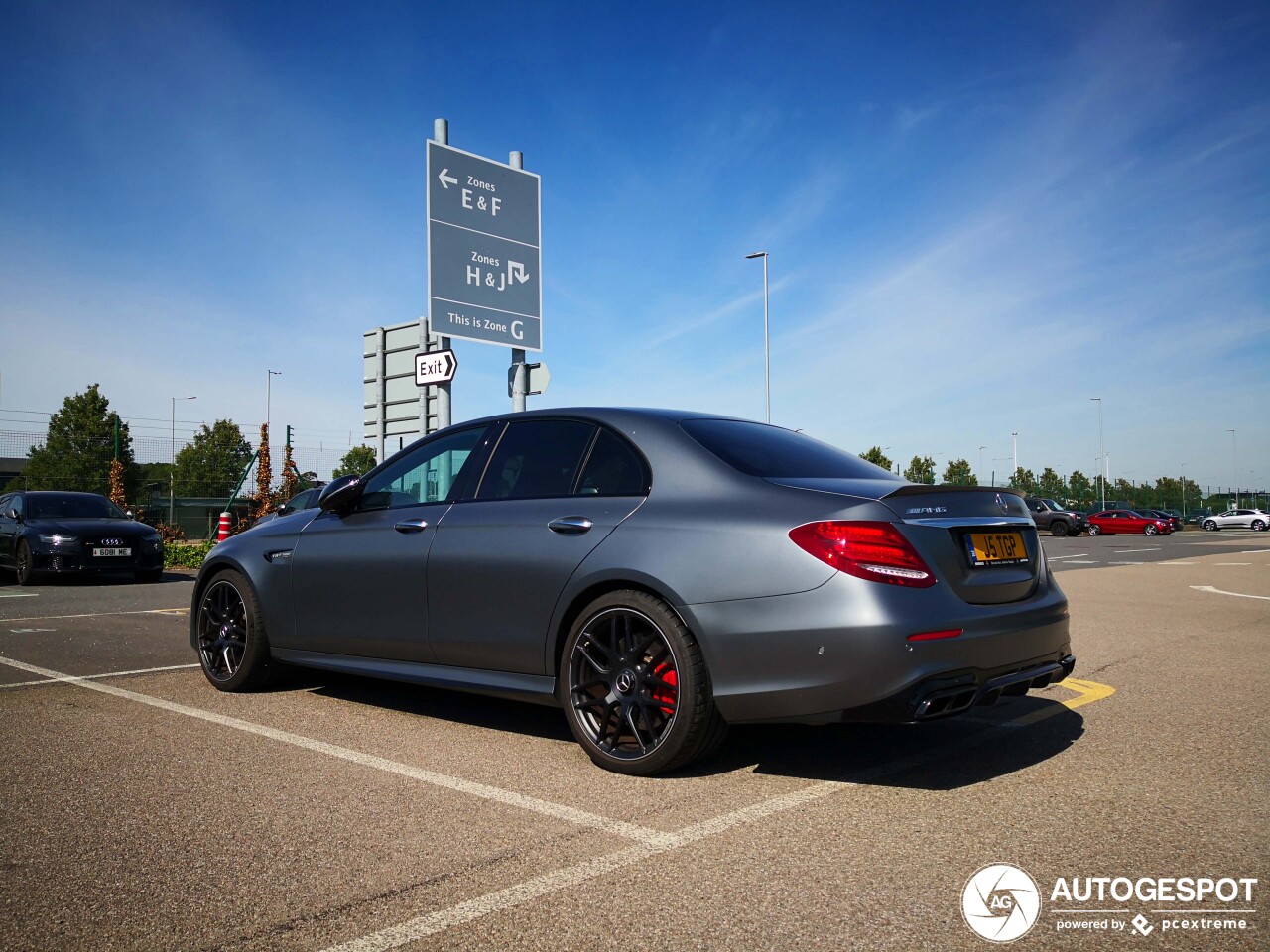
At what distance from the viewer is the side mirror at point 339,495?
5.15 m

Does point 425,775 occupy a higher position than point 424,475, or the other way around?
point 424,475

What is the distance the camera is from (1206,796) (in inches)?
137

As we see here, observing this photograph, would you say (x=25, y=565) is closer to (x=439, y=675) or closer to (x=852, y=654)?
(x=439, y=675)

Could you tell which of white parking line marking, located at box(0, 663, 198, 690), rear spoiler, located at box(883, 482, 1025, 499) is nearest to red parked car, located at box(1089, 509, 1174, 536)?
white parking line marking, located at box(0, 663, 198, 690)

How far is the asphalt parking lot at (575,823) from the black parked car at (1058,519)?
3952 centimetres

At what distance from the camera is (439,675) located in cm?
454

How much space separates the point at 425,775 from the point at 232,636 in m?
2.37

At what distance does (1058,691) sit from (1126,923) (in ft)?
11.0

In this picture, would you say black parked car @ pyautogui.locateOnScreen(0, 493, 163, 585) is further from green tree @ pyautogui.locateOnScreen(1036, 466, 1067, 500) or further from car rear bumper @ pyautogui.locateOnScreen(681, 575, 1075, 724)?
green tree @ pyautogui.locateOnScreen(1036, 466, 1067, 500)

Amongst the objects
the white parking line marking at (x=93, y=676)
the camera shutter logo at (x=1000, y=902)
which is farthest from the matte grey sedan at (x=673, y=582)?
the white parking line marking at (x=93, y=676)

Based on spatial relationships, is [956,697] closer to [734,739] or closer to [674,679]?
[674,679]

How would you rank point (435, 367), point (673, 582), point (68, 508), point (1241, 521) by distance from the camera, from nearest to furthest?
point (673, 582), point (68, 508), point (435, 367), point (1241, 521)

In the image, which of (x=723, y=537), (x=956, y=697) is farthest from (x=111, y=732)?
(x=956, y=697)

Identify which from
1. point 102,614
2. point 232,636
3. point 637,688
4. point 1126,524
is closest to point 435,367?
point 102,614
